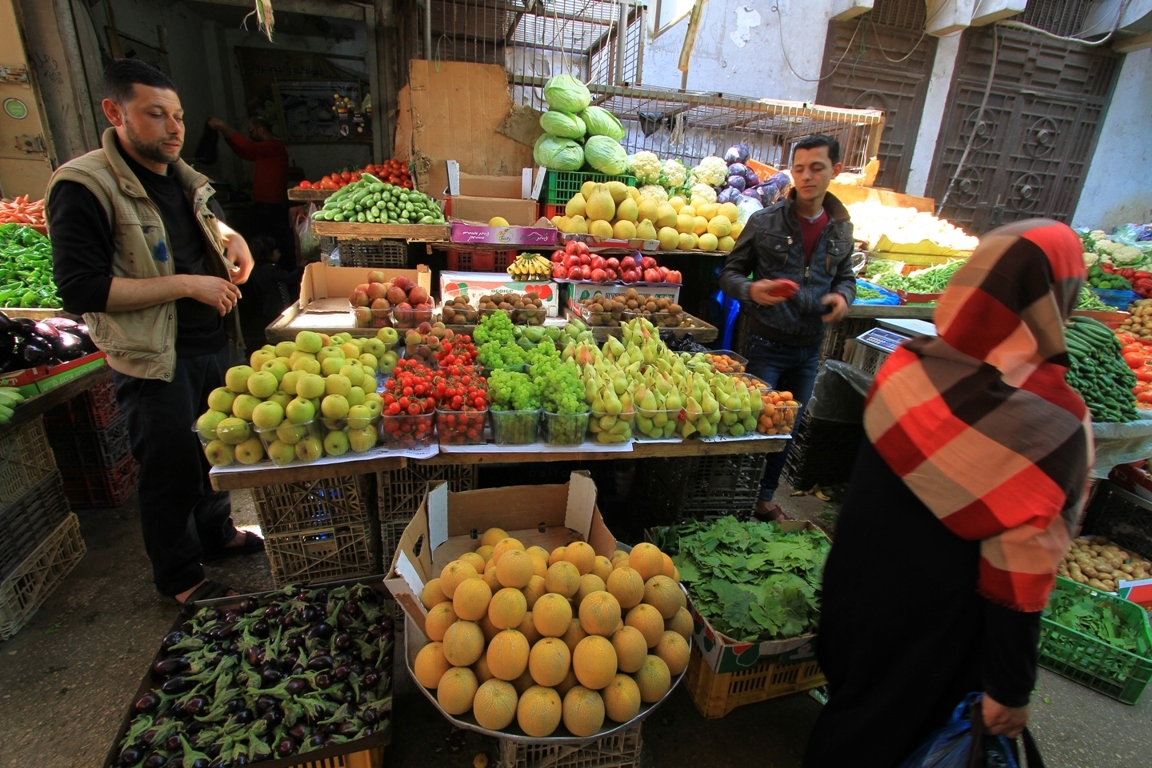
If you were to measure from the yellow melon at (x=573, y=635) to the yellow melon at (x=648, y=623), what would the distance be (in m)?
0.17

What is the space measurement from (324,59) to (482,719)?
10.9 meters

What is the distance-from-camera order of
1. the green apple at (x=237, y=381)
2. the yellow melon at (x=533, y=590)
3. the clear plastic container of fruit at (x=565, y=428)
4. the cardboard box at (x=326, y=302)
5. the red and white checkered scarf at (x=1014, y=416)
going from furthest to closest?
the cardboard box at (x=326, y=302), the clear plastic container of fruit at (x=565, y=428), the green apple at (x=237, y=381), the yellow melon at (x=533, y=590), the red and white checkered scarf at (x=1014, y=416)

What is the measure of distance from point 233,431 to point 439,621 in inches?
44.6

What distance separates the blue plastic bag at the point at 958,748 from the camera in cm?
138

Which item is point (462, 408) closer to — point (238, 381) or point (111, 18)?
point (238, 381)

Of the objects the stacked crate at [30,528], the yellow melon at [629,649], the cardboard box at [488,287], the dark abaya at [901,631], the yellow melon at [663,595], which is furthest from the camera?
the cardboard box at [488,287]

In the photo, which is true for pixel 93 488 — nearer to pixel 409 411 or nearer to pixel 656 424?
pixel 409 411

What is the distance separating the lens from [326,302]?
13.6 ft

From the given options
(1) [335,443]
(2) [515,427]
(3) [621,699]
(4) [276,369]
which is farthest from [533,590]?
(4) [276,369]

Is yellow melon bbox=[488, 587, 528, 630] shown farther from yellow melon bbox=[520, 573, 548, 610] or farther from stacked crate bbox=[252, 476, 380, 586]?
stacked crate bbox=[252, 476, 380, 586]

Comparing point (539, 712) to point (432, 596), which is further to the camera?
point (432, 596)

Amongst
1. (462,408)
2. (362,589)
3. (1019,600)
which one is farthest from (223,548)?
(1019,600)

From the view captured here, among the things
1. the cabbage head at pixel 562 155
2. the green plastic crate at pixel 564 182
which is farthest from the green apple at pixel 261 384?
the cabbage head at pixel 562 155

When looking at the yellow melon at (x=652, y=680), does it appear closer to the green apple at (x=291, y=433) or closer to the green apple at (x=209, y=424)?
the green apple at (x=291, y=433)
